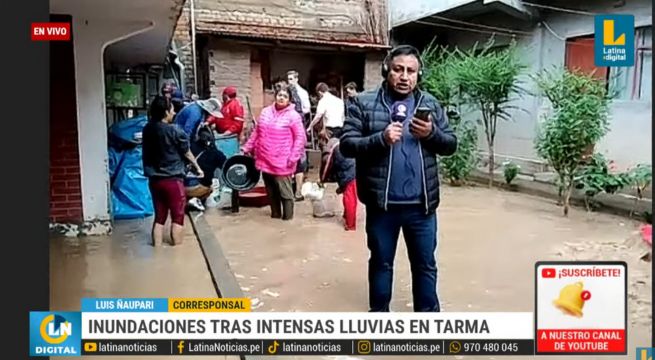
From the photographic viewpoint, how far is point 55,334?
2.12 metres

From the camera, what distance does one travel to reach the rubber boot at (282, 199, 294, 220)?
541 centimetres

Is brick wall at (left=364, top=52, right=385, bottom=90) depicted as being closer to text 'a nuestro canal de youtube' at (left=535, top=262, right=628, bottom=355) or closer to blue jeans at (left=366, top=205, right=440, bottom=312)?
blue jeans at (left=366, top=205, right=440, bottom=312)

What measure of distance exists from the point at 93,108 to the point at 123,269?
1.46m

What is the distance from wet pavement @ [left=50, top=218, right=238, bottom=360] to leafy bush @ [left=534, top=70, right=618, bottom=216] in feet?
Answer: 10.9

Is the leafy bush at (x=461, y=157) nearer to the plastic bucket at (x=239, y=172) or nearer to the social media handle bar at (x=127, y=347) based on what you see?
the plastic bucket at (x=239, y=172)

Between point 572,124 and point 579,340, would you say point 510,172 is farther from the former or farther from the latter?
point 579,340

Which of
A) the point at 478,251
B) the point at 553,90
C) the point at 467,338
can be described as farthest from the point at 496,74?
the point at 467,338

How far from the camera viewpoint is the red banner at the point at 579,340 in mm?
2248

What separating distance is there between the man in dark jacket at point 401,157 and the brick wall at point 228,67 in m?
6.74

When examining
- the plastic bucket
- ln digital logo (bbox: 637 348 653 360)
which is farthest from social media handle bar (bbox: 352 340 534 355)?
the plastic bucket

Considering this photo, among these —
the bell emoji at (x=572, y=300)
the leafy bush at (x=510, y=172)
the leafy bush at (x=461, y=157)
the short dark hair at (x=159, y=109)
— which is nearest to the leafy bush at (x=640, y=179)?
the leafy bush at (x=510, y=172)

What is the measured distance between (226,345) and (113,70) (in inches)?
Result: 284

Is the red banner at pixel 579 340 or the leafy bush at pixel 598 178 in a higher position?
the leafy bush at pixel 598 178

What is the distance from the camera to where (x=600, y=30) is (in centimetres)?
299
